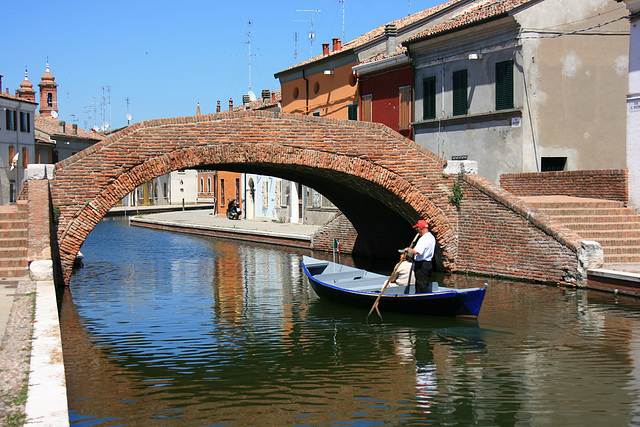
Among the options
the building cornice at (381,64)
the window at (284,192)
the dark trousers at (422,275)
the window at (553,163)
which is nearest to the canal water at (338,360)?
the dark trousers at (422,275)

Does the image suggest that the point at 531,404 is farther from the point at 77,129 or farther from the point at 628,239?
the point at 77,129

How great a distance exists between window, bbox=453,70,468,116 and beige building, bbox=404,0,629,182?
14.8 inches

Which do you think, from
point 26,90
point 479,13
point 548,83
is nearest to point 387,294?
point 548,83

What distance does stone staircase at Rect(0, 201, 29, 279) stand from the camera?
11.5m

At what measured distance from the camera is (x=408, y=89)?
2491 cm

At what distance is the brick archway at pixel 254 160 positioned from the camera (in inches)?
560

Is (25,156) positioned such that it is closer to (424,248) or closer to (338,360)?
(424,248)

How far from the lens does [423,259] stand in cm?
1181

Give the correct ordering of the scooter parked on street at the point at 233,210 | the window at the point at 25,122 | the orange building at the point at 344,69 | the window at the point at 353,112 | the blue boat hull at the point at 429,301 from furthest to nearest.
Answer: the window at the point at 25,122 → the scooter parked on street at the point at 233,210 → the window at the point at 353,112 → the orange building at the point at 344,69 → the blue boat hull at the point at 429,301

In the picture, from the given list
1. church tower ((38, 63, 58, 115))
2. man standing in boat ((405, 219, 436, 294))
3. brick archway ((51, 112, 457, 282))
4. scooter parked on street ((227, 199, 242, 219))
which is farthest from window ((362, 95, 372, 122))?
church tower ((38, 63, 58, 115))

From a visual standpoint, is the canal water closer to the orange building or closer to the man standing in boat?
the man standing in boat

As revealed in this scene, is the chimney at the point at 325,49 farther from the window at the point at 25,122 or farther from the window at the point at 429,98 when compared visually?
the window at the point at 25,122

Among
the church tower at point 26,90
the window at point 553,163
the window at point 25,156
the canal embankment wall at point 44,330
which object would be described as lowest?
the canal embankment wall at point 44,330

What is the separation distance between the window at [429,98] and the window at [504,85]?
3.01 metres
